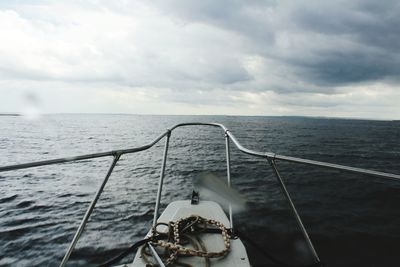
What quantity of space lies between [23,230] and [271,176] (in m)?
13.1

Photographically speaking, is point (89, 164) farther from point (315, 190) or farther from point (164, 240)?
point (164, 240)

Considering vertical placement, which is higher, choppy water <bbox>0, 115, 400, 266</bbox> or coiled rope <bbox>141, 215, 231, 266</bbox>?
coiled rope <bbox>141, 215, 231, 266</bbox>

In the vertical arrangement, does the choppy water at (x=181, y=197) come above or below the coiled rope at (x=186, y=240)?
below

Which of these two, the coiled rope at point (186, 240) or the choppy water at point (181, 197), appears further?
the choppy water at point (181, 197)

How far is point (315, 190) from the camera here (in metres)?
14.0

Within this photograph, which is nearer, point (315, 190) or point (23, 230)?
point (23, 230)

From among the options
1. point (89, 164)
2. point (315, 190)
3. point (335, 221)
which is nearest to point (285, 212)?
point (335, 221)

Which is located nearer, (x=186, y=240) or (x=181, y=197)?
(x=186, y=240)

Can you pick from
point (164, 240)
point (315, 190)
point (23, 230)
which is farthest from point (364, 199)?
point (23, 230)

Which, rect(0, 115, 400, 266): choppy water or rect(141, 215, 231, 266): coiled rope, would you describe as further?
rect(0, 115, 400, 266): choppy water

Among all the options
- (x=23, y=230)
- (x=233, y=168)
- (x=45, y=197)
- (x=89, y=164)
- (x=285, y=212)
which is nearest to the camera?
(x=23, y=230)

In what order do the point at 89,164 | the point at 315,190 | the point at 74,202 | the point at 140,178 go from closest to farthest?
1. the point at 74,202
2. the point at 315,190
3. the point at 140,178
4. the point at 89,164

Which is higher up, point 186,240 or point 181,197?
point 186,240

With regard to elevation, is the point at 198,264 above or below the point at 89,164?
above
